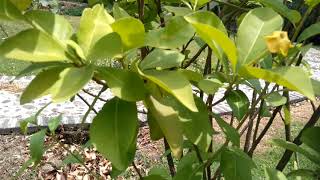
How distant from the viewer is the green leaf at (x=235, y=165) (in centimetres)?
71

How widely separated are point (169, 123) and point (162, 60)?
0.08m

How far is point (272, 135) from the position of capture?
4.15 m

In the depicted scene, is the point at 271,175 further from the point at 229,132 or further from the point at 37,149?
the point at 37,149

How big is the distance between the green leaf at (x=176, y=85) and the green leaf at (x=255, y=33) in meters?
0.09

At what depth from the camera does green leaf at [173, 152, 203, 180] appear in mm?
750

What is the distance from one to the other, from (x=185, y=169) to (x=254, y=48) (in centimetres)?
28

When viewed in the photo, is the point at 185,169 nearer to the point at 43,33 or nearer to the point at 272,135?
the point at 43,33

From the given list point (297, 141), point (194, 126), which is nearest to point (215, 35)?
point (194, 126)

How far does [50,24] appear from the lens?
0.54 meters

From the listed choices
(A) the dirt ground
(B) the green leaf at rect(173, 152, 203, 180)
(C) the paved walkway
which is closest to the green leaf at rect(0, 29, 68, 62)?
(B) the green leaf at rect(173, 152, 203, 180)

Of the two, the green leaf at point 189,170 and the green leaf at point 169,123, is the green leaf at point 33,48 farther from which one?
the green leaf at point 189,170

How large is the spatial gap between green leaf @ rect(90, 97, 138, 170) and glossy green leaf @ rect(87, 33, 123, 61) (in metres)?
0.06

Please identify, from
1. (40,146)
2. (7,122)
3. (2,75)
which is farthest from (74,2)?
(40,146)

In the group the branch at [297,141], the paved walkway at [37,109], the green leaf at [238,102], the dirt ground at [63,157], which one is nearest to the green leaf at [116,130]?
the green leaf at [238,102]
